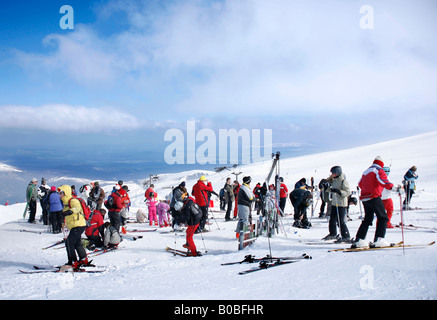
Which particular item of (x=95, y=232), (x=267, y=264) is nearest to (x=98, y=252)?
(x=95, y=232)

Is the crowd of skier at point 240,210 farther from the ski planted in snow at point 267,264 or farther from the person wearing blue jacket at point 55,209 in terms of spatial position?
the ski planted in snow at point 267,264

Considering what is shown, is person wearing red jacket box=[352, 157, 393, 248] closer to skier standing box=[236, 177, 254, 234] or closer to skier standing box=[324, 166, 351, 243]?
skier standing box=[324, 166, 351, 243]

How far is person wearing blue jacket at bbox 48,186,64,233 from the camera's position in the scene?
38.8 feet

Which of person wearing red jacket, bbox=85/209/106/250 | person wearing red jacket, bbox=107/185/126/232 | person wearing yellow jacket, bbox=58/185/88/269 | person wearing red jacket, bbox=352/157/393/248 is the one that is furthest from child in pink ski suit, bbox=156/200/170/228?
person wearing red jacket, bbox=352/157/393/248

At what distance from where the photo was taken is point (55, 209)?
11.8 meters

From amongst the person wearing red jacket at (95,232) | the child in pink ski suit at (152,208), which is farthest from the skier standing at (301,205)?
the person wearing red jacket at (95,232)

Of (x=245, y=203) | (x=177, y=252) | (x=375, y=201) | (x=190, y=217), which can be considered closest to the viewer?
(x=375, y=201)

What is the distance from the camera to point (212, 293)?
13.6 ft

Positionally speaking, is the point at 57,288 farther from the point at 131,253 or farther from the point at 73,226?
the point at 131,253

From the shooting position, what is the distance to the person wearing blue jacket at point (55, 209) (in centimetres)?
1182

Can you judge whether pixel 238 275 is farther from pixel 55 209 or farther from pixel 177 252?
pixel 55 209
